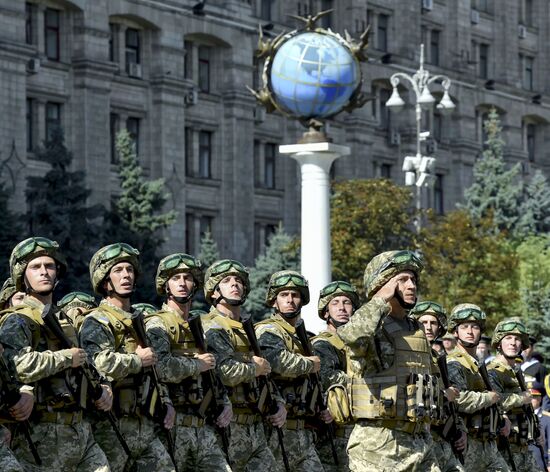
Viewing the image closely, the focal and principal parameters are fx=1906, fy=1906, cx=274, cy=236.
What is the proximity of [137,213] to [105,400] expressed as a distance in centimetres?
3403

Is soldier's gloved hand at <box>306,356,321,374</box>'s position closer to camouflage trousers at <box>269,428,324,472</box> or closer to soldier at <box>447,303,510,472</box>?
camouflage trousers at <box>269,428,324,472</box>

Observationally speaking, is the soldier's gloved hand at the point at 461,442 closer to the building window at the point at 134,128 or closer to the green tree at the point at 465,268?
the green tree at the point at 465,268

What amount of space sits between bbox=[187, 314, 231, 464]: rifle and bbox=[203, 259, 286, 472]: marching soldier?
0.19m


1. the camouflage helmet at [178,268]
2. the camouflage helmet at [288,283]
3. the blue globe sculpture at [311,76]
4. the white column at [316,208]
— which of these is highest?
the blue globe sculpture at [311,76]

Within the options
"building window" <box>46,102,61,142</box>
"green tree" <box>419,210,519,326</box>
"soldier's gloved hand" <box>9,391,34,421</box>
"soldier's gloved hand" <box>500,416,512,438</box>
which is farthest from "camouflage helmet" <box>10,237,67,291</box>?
"building window" <box>46,102,61,142</box>

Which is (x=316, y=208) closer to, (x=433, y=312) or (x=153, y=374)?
(x=433, y=312)

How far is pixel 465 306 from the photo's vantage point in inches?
671

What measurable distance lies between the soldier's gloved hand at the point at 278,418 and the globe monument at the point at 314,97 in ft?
41.6

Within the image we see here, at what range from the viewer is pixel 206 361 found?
13.9 meters

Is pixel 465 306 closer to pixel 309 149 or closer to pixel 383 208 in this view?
pixel 309 149

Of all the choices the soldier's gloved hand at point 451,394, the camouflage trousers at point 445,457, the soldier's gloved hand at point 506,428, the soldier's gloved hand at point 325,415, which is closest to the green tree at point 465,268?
the soldier's gloved hand at point 506,428

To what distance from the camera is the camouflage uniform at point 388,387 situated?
12867mm

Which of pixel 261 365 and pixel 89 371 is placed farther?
pixel 261 365

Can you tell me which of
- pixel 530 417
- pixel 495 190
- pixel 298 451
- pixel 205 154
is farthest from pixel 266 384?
pixel 495 190
